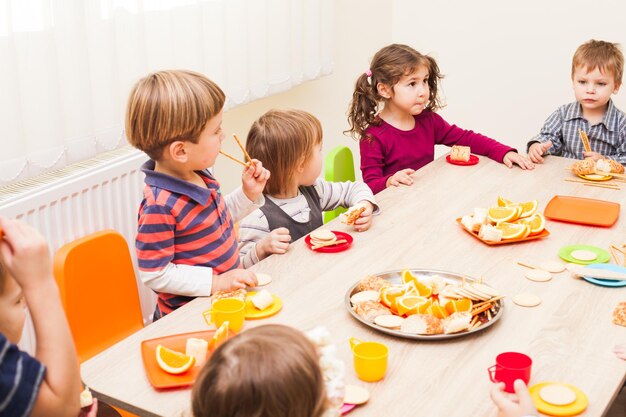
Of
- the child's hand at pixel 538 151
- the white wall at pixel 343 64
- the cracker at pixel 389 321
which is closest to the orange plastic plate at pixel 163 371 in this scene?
the cracker at pixel 389 321

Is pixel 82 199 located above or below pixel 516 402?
below

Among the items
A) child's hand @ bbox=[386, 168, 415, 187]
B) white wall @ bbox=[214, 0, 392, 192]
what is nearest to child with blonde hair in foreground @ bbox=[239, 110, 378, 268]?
child's hand @ bbox=[386, 168, 415, 187]

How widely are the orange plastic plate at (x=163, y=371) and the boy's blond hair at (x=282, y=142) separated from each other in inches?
32.3

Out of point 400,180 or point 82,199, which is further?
point 400,180

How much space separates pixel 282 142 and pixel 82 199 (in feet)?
2.24

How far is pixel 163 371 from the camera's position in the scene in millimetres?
1559

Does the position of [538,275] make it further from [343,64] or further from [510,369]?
[343,64]

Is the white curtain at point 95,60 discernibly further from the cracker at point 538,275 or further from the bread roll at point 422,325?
the cracker at point 538,275

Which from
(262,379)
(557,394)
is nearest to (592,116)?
(557,394)

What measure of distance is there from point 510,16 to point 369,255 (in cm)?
245

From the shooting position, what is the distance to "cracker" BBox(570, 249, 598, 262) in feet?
6.78

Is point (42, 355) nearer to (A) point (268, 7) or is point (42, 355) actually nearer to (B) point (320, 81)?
(A) point (268, 7)

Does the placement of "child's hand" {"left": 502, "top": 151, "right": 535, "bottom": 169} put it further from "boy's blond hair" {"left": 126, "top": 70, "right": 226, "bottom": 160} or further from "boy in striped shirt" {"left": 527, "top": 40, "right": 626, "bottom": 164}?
"boy's blond hair" {"left": 126, "top": 70, "right": 226, "bottom": 160}

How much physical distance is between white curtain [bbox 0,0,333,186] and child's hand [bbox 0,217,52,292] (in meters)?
1.14
